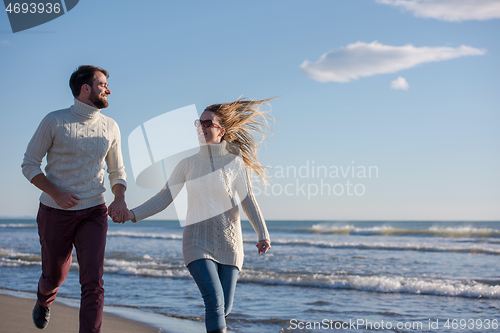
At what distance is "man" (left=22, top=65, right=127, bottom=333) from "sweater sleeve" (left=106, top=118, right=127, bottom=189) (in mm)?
57

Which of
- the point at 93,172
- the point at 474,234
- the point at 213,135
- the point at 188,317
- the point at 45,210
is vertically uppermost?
the point at 213,135

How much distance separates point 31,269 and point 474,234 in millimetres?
21000

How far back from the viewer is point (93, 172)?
3371 mm

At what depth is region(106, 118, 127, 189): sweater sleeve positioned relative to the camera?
358 centimetres

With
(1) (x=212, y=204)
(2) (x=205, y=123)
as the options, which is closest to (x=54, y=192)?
(1) (x=212, y=204)

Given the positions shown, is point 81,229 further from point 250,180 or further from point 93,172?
point 250,180

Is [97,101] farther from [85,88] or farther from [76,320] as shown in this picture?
[76,320]

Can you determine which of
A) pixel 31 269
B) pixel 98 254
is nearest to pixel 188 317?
pixel 98 254

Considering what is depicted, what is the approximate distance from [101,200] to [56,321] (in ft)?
9.93

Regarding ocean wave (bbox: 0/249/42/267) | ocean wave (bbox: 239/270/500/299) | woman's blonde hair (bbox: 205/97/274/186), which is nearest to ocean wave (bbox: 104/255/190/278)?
ocean wave (bbox: 239/270/500/299)

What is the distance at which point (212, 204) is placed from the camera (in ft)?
11.2

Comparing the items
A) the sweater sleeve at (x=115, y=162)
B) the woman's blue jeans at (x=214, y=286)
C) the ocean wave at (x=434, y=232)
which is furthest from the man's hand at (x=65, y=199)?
the ocean wave at (x=434, y=232)

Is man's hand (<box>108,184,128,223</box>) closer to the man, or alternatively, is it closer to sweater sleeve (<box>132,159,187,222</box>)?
the man

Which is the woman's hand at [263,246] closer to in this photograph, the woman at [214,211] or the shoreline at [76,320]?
the woman at [214,211]
